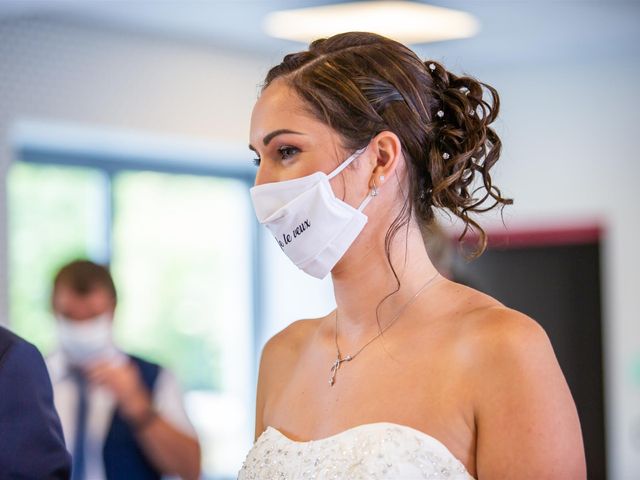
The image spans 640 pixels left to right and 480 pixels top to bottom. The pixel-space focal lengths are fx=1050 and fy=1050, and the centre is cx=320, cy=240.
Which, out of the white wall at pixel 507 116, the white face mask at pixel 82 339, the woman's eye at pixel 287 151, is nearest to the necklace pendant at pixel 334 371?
the woman's eye at pixel 287 151

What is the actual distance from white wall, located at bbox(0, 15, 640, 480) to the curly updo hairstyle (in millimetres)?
3438

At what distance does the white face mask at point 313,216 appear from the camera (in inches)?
65.6

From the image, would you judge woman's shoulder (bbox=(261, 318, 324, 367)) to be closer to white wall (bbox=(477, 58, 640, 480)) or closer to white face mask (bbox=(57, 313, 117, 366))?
white face mask (bbox=(57, 313, 117, 366))

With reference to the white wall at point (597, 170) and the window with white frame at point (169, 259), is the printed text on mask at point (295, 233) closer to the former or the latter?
the window with white frame at point (169, 259)

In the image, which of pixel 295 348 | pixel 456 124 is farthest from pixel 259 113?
pixel 295 348

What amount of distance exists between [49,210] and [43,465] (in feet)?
13.5

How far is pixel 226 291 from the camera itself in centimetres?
653

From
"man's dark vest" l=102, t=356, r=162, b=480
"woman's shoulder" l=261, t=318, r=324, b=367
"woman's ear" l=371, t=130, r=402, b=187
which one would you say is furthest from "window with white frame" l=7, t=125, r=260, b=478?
"woman's ear" l=371, t=130, r=402, b=187

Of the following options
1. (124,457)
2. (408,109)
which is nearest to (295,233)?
(408,109)

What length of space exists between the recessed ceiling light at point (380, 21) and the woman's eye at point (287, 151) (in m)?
2.77

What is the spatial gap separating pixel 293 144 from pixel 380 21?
9.80ft

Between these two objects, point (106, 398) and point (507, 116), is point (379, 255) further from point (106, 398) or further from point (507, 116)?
point (507, 116)

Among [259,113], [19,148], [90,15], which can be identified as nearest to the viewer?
[259,113]

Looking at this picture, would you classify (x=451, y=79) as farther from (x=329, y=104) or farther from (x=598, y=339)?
(x=598, y=339)
